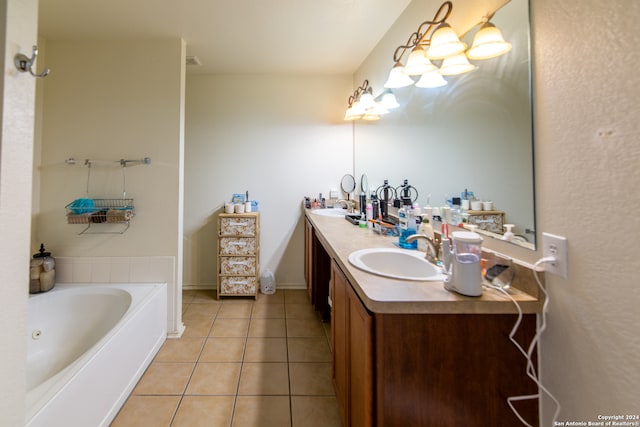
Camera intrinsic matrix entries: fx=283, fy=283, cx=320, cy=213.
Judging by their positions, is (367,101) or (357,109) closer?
(367,101)

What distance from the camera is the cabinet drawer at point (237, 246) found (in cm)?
296

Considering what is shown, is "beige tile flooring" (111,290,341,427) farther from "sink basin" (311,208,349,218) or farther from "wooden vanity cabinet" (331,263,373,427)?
"sink basin" (311,208,349,218)

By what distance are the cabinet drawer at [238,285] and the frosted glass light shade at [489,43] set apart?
2662 mm

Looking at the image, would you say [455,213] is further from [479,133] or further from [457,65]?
[457,65]

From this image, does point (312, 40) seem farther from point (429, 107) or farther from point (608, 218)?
point (608, 218)

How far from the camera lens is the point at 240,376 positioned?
1830 millimetres

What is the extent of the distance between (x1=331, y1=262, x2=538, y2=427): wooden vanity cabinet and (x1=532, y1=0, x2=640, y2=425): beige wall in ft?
0.38

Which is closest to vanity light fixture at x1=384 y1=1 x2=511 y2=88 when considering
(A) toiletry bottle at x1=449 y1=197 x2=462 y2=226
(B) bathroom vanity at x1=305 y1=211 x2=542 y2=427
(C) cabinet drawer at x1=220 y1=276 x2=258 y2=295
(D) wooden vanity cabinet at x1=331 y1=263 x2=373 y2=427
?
(A) toiletry bottle at x1=449 y1=197 x2=462 y2=226

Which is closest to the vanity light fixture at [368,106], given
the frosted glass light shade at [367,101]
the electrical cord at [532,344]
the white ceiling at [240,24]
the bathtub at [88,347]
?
the frosted glass light shade at [367,101]

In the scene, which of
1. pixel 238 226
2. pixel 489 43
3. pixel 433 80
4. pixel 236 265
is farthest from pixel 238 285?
pixel 489 43

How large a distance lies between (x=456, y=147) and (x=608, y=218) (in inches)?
Result: 33.8

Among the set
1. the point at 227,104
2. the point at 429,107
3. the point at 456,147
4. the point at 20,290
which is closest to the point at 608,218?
the point at 456,147

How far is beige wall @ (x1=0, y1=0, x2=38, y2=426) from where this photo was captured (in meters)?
0.78

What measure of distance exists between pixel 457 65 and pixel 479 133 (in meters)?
0.35
